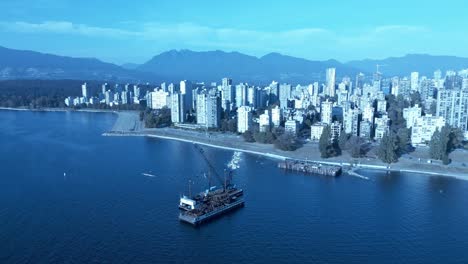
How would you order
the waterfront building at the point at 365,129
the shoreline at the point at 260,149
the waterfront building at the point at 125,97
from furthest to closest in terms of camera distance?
the waterfront building at the point at 125,97, the waterfront building at the point at 365,129, the shoreline at the point at 260,149

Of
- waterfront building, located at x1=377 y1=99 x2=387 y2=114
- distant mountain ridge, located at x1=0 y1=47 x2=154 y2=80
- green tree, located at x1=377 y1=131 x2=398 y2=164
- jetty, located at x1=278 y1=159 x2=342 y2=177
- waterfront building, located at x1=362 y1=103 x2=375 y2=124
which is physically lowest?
jetty, located at x1=278 y1=159 x2=342 y2=177

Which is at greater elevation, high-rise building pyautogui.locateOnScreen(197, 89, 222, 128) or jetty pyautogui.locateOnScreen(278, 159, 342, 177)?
high-rise building pyautogui.locateOnScreen(197, 89, 222, 128)

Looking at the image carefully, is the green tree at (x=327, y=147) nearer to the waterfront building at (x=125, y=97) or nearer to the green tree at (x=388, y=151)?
the green tree at (x=388, y=151)

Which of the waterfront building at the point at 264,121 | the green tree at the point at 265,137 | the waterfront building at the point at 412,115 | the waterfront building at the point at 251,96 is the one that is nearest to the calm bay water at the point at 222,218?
the green tree at the point at 265,137

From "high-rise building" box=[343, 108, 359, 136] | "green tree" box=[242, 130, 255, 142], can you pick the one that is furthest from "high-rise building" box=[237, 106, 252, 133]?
"high-rise building" box=[343, 108, 359, 136]

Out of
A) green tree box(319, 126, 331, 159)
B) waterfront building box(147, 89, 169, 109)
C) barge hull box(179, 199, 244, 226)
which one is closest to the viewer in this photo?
barge hull box(179, 199, 244, 226)

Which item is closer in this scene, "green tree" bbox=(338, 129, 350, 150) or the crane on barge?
the crane on barge

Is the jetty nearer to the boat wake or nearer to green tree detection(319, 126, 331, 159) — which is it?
green tree detection(319, 126, 331, 159)

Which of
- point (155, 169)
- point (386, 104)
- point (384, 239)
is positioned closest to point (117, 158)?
point (155, 169)
